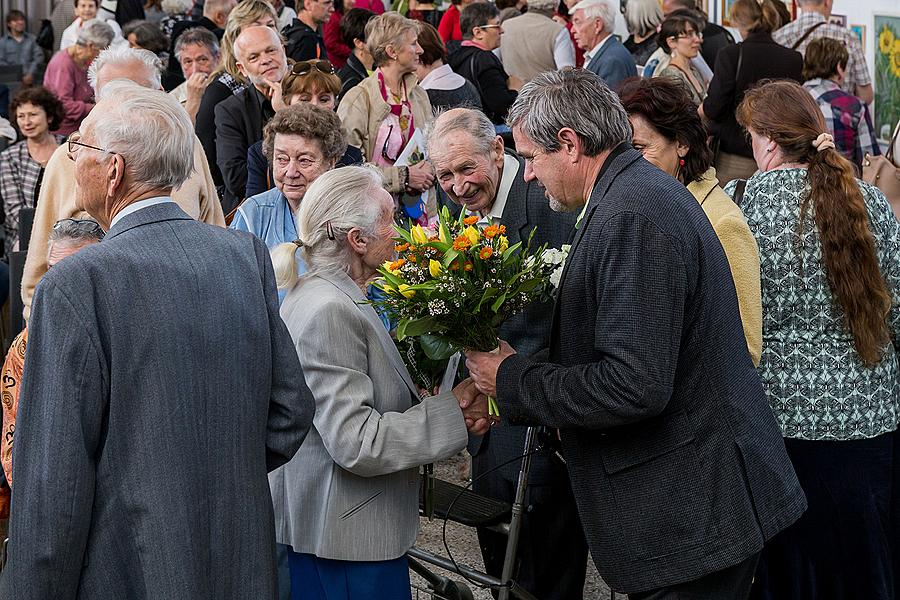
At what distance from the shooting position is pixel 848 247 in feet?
11.5

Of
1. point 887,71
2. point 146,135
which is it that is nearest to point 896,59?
point 887,71


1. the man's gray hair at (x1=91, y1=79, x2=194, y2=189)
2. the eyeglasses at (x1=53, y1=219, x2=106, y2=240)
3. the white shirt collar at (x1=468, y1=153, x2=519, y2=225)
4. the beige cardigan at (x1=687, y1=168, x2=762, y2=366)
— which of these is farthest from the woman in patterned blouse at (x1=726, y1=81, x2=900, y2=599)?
the eyeglasses at (x1=53, y1=219, x2=106, y2=240)

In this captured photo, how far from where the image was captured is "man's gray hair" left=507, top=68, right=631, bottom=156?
2.70 m

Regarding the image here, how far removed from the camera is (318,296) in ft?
9.70

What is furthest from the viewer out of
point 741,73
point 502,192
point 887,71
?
point 887,71

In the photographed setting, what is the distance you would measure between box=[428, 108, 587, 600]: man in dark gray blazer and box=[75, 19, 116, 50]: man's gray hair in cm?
636

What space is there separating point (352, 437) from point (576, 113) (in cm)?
95

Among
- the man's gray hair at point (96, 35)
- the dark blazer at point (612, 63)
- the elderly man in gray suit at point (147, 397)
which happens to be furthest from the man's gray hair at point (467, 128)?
the man's gray hair at point (96, 35)

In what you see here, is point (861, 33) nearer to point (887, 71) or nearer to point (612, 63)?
point (887, 71)

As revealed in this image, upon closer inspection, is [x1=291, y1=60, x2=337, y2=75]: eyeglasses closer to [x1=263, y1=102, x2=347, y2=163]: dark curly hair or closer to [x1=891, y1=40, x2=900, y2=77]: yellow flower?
[x1=263, y1=102, x2=347, y2=163]: dark curly hair

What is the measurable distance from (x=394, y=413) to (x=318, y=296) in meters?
0.36

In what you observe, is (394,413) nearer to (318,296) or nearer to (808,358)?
(318,296)

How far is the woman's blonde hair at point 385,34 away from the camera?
6.04m

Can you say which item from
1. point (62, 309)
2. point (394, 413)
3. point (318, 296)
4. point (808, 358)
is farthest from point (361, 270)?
point (808, 358)
